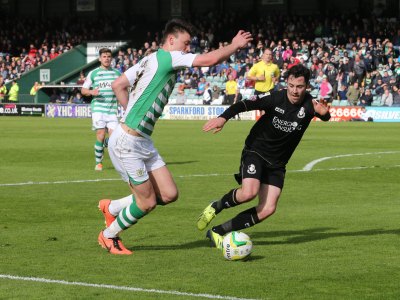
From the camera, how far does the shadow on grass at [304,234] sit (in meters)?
10.6

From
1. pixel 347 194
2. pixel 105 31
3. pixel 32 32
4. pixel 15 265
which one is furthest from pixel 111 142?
pixel 32 32

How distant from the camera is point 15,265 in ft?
29.3

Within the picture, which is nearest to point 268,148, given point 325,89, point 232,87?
point 232,87

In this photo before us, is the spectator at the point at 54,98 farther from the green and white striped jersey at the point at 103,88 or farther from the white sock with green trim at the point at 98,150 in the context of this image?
the green and white striped jersey at the point at 103,88

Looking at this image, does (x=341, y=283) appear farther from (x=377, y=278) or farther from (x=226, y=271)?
(x=226, y=271)

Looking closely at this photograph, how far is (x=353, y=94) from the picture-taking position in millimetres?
43750

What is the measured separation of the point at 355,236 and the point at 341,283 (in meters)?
2.90

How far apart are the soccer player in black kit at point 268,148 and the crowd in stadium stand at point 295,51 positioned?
29140 mm

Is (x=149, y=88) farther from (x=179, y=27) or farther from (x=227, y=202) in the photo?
(x=227, y=202)

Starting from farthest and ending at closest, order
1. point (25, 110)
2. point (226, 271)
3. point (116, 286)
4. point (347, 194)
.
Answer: point (25, 110) → point (347, 194) → point (226, 271) → point (116, 286)

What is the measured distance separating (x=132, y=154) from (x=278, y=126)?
5.52ft

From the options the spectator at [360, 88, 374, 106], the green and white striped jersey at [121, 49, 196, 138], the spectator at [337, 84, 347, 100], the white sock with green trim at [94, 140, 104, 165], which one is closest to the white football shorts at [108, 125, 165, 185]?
the green and white striped jersey at [121, 49, 196, 138]

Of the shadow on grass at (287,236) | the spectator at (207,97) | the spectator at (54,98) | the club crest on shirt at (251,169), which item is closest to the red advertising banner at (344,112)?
the spectator at (207,97)

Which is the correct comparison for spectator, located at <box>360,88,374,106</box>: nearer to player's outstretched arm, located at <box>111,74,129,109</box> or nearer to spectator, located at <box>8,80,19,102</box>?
spectator, located at <box>8,80,19,102</box>
